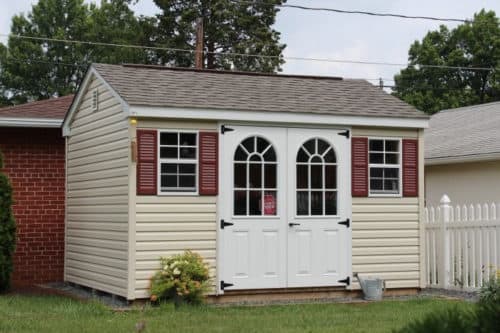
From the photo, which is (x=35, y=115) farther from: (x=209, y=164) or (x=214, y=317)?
(x=214, y=317)

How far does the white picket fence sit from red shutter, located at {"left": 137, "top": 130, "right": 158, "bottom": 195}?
481cm

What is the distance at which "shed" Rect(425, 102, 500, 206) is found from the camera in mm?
16609

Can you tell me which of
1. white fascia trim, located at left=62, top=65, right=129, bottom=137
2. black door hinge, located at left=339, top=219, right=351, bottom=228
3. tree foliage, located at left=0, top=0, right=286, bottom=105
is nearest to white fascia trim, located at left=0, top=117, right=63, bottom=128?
white fascia trim, located at left=62, top=65, right=129, bottom=137

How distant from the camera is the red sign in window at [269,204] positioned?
12875 mm

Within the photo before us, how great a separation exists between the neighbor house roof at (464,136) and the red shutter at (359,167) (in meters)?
3.43

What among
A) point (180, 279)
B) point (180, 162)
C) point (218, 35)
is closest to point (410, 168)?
point (180, 162)

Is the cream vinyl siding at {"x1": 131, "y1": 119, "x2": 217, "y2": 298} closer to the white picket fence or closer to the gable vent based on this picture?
the gable vent

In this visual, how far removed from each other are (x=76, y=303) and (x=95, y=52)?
33949 millimetres

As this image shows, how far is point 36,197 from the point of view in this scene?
15805mm

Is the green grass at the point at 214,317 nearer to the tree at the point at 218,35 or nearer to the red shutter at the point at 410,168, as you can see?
the red shutter at the point at 410,168

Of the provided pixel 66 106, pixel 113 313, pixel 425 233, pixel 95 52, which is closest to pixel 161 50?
pixel 95 52

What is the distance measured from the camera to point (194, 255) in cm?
1230

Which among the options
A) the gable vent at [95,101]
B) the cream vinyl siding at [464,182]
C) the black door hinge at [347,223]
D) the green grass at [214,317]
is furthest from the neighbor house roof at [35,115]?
the cream vinyl siding at [464,182]

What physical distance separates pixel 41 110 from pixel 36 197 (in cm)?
166
